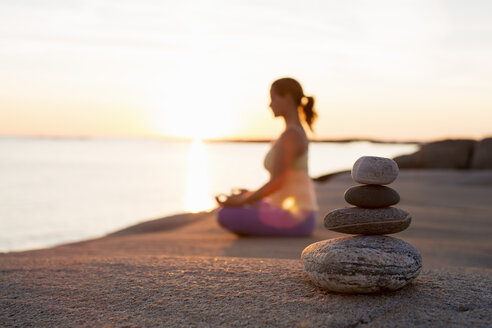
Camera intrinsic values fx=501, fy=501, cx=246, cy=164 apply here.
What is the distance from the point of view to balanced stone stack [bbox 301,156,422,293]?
10.6 feet

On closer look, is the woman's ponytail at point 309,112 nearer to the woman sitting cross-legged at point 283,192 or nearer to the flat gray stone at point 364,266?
the woman sitting cross-legged at point 283,192

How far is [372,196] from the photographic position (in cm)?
356

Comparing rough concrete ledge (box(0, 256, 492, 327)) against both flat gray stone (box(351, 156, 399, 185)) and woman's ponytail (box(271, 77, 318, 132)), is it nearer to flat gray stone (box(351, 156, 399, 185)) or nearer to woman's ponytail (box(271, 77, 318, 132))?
flat gray stone (box(351, 156, 399, 185))

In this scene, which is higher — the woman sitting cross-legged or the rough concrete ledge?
the woman sitting cross-legged

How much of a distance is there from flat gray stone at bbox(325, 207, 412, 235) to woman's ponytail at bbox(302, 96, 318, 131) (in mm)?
2480

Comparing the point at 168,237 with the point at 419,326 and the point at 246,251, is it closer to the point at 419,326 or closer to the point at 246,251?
the point at 246,251

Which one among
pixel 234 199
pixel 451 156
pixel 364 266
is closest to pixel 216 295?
pixel 364 266

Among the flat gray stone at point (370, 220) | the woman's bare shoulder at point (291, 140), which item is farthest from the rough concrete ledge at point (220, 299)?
the woman's bare shoulder at point (291, 140)

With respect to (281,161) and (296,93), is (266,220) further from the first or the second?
(296,93)

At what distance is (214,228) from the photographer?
802 cm

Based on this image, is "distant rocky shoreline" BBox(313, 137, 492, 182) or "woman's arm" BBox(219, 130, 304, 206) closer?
"woman's arm" BBox(219, 130, 304, 206)

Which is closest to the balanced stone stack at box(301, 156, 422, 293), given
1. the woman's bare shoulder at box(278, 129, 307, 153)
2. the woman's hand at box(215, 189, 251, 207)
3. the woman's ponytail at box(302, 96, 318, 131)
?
the woman's bare shoulder at box(278, 129, 307, 153)

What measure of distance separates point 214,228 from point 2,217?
8.27 meters

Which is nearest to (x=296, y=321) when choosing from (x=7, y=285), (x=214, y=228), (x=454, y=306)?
(x=454, y=306)
